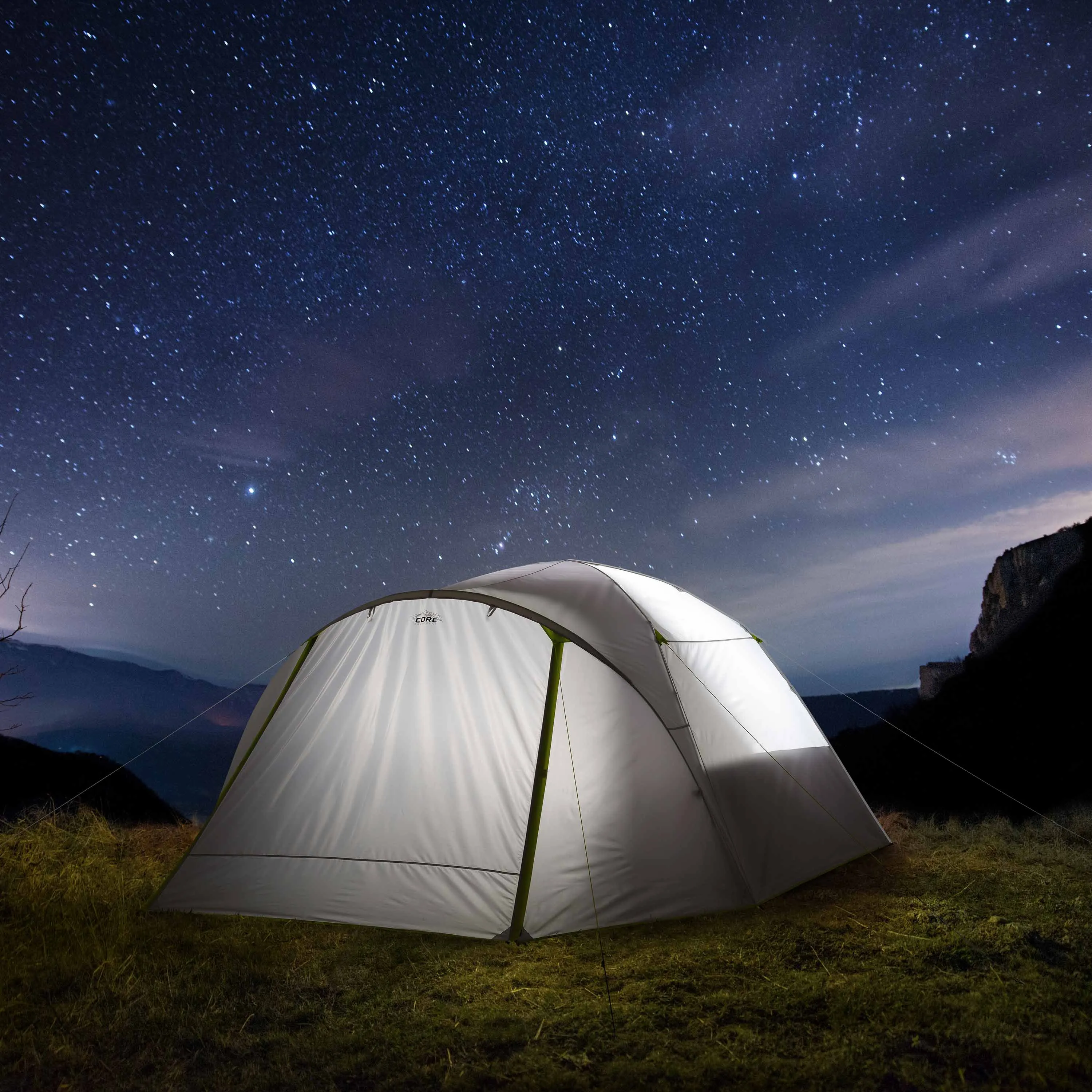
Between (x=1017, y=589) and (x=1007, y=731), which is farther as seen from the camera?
(x=1017, y=589)

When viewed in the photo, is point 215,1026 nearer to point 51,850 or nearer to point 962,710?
point 51,850

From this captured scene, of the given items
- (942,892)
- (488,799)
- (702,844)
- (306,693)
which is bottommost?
(942,892)

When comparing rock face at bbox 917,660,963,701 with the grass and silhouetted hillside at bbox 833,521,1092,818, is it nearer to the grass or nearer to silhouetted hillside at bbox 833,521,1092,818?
silhouetted hillside at bbox 833,521,1092,818

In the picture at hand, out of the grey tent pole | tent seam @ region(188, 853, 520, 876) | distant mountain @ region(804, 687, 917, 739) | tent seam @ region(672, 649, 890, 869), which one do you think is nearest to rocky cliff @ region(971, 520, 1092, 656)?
distant mountain @ region(804, 687, 917, 739)

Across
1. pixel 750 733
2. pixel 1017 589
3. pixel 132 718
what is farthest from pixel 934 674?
pixel 132 718

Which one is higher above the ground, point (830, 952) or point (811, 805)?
point (811, 805)

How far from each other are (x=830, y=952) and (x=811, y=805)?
164 centimetres

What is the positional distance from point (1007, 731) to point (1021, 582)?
682 inches

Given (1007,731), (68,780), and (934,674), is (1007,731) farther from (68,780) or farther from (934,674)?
(68,780)

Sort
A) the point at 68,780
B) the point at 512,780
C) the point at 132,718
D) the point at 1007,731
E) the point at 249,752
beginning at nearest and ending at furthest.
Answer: the point at 512,780, the point at 249,752, the point at 68,780, the point at 1007,731, the point at 132,718

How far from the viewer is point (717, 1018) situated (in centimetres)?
327

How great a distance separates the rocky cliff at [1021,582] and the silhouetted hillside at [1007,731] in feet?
3.53

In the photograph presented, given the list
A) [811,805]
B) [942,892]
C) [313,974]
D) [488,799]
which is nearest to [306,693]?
[488,799]

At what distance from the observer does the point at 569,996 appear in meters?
3.58
